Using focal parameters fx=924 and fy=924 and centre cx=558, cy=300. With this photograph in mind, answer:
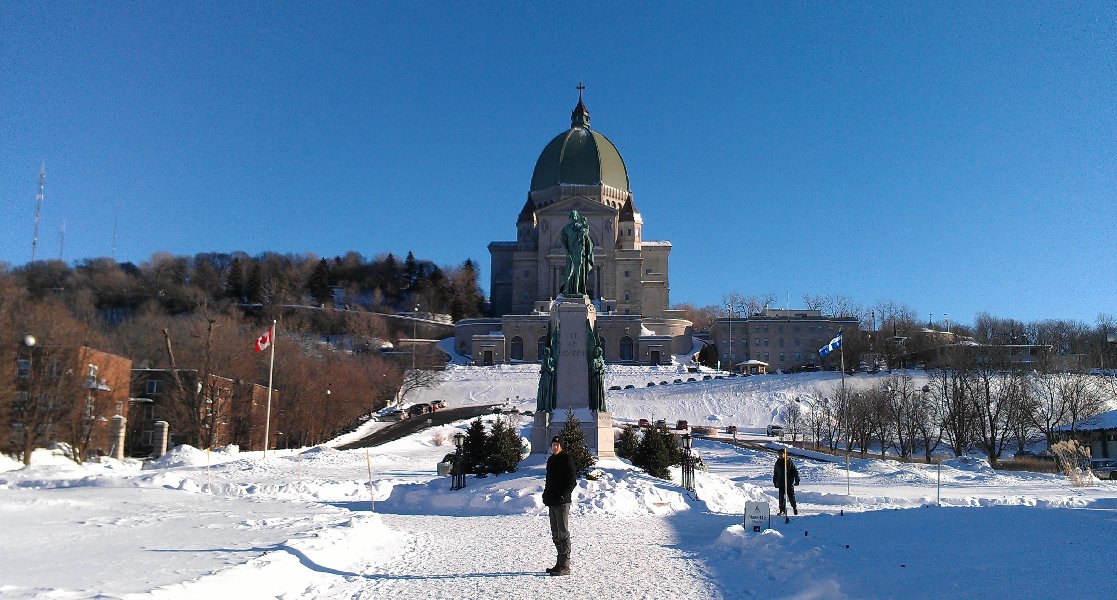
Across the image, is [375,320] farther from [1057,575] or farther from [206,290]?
[1057,575]

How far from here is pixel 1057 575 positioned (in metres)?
7.92

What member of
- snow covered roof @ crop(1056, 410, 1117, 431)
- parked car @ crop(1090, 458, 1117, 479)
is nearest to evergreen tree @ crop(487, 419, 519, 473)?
parked car @ crop(1090, 458, 1117, 479)

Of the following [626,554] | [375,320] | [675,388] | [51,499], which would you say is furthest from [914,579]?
[375,320]

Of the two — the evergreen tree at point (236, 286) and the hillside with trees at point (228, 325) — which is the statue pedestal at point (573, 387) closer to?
the hillside with trees at point (228, 325)

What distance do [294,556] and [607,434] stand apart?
14.3 meters

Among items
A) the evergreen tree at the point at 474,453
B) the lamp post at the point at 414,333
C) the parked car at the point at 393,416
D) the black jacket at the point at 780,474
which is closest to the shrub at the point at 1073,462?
the black jacket at the point at 780,474

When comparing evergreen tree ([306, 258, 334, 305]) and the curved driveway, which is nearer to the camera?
the curved driveway

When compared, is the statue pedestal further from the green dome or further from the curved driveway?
the green dome

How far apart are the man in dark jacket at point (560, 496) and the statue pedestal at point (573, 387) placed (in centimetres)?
1288

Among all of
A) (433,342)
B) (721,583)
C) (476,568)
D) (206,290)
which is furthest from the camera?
(206,290)

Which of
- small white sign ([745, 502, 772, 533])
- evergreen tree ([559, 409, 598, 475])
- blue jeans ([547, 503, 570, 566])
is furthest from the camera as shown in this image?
evergreen tree ([559, 409, 598, 475])

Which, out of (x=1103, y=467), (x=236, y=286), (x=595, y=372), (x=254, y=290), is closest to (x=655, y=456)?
(x=595, y=372)

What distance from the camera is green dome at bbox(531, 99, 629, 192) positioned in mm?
109312

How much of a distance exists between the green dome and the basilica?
12 centimetres
